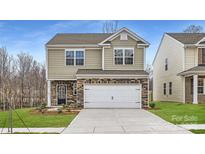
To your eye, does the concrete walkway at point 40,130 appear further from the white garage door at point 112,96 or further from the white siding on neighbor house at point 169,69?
the white siding on neighbor house at point 169,69

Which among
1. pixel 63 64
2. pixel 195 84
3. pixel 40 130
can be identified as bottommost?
pixel 40 130

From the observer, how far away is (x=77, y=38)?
2192 centimetres

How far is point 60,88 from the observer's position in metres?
21.7

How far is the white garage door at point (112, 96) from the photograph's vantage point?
1927 centimetres

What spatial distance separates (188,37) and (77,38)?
26.8 ft

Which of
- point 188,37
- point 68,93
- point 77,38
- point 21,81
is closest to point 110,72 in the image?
point 68,93

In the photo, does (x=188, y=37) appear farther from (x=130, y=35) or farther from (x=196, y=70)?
(x=130, y=35)

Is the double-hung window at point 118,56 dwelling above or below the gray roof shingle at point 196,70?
above

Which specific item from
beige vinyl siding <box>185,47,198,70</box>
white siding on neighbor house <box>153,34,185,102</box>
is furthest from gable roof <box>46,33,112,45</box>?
beige vinyl siding <box>185,47,198,70</box>

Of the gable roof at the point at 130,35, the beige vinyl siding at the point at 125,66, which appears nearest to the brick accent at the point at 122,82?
the beige vinyl siding at the point at 125,66

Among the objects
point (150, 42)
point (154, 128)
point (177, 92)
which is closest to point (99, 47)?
point (150, 42)

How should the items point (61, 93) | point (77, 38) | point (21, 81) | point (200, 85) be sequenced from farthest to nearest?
1. point (77, 38)
2. point (200, 85)
3. point (61, 93)
4. point (21, 81)

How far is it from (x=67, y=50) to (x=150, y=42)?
5.81 meters
